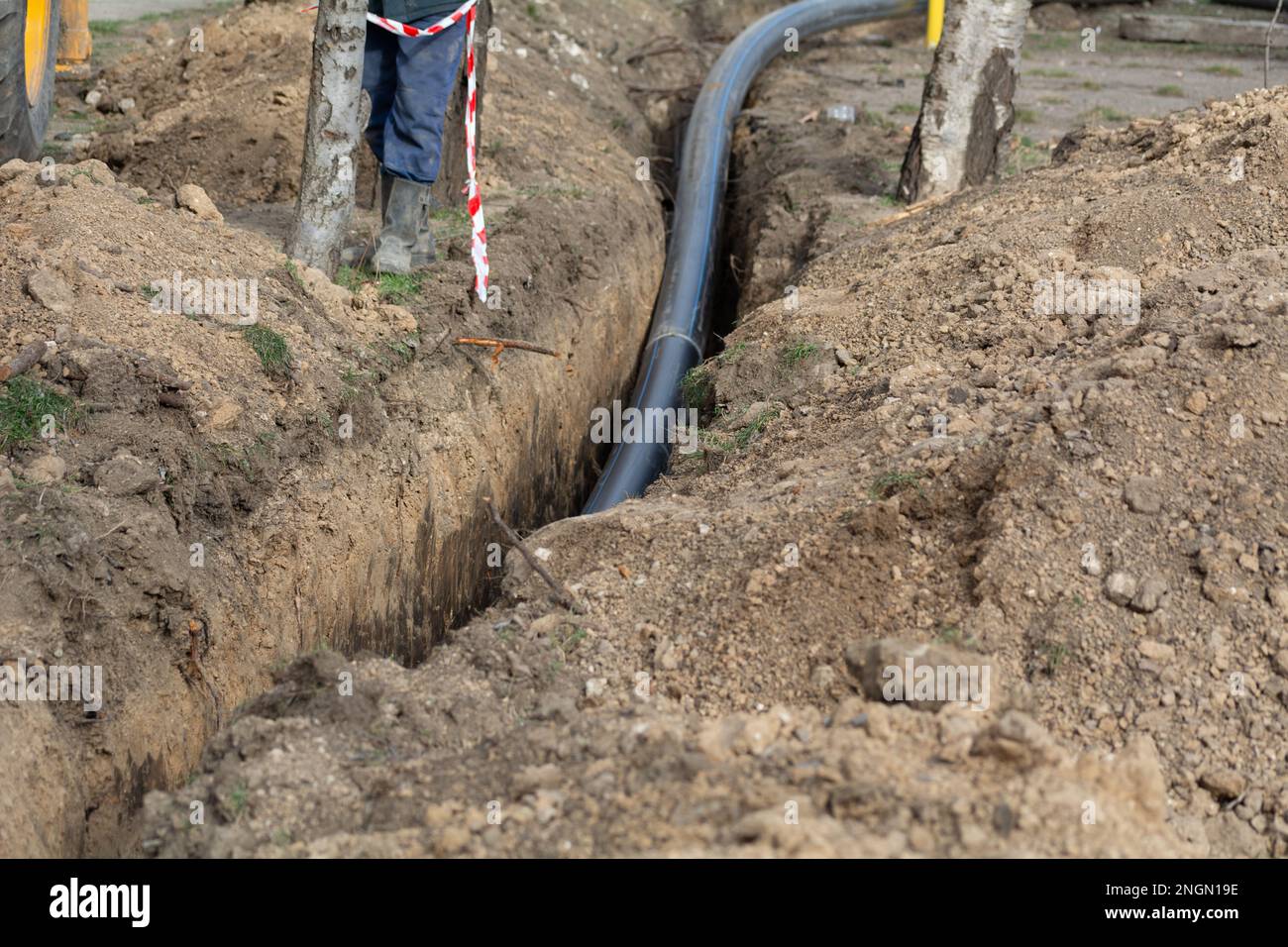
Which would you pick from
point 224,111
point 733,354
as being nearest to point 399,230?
point 733,354

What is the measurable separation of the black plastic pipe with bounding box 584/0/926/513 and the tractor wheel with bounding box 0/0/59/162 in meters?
2.80

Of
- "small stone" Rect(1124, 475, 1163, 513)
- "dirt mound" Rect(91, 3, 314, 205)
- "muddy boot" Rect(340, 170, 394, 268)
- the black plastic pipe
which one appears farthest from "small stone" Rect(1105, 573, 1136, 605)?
"dirt mound" Rect(91, 3, 314, 205)

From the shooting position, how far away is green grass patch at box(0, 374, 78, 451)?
3.78 metres

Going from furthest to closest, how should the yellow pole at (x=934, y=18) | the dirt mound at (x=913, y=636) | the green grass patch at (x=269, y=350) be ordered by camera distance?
the yellow pole at (x=934, y=18), the green grass patch at (x=269, y=350), the dirt mound at (x=913, y=636)

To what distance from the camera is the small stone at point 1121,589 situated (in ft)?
10.6

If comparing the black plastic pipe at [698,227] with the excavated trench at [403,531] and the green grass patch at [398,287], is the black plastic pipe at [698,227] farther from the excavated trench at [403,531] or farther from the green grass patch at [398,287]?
the green grass patch at [398,287]

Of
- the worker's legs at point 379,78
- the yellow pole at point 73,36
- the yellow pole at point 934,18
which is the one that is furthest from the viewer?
the yellow pole at point 934,18

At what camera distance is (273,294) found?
4.75 m

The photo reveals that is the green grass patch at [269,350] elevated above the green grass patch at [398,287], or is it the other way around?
the green grass patch at [398,287]

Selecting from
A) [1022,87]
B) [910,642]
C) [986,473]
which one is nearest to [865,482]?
[986,473]

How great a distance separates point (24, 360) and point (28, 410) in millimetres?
185

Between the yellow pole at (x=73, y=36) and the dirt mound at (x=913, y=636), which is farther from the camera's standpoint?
the yellow pole at (x=73, y=36)

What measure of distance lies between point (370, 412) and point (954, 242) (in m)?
2.67

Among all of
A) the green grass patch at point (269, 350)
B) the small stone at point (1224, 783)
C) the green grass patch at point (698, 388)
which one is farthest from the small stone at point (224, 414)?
the small stone at point (1224, 783)
